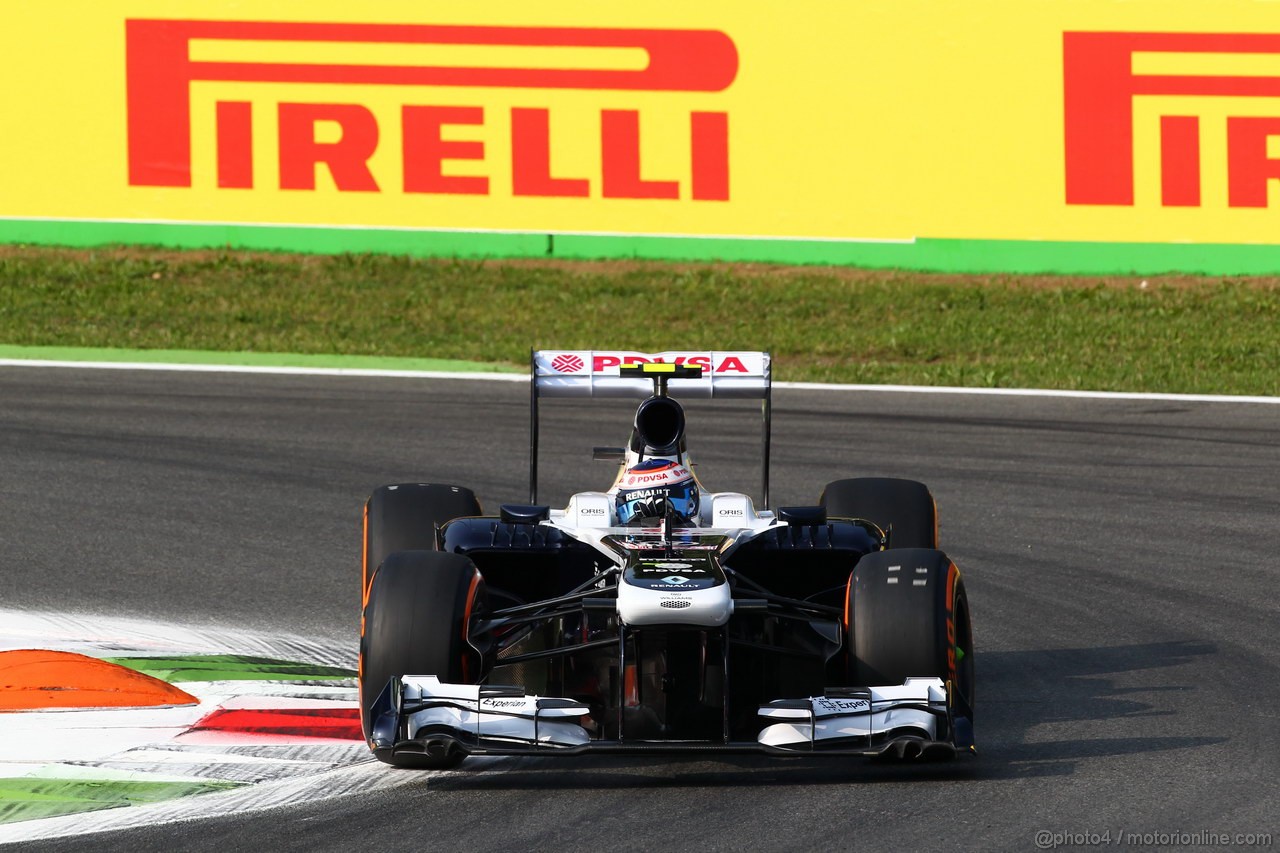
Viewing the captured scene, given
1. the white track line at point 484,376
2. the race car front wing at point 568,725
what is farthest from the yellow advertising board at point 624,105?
the race car front wing at point 568,725

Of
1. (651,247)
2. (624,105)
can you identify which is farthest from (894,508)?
(651,247)

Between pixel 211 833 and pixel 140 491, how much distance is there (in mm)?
6064

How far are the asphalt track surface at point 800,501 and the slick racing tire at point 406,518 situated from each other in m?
→ 0.69

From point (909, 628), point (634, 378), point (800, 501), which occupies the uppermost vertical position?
point (634, 378)

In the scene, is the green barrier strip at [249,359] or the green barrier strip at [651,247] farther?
the green barrier strip at [651,247]

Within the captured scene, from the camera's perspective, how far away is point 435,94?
20234mm

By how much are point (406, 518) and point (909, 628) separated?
2339mm

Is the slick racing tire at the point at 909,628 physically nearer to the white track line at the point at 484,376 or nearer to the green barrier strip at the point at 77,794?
the green barrier strip at the point at 77,794

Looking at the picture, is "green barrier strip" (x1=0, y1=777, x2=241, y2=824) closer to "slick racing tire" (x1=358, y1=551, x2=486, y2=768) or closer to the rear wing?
"slick racing tire" (x1=358, y1=551, x2=486, y2=768)

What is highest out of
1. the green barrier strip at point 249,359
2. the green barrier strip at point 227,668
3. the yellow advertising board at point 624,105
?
the yellow advertising board at point 624,105

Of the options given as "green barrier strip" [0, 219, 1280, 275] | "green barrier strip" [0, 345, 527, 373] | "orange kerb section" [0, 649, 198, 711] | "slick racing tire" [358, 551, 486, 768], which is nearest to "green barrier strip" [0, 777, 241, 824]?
"slick racing tire" [358, 551, 486, 768]

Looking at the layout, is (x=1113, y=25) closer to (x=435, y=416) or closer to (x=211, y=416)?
(x=435, y=416)

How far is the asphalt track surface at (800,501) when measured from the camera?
6.05 metres

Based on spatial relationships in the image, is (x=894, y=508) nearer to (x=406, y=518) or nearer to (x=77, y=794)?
(x=406, y=518)
